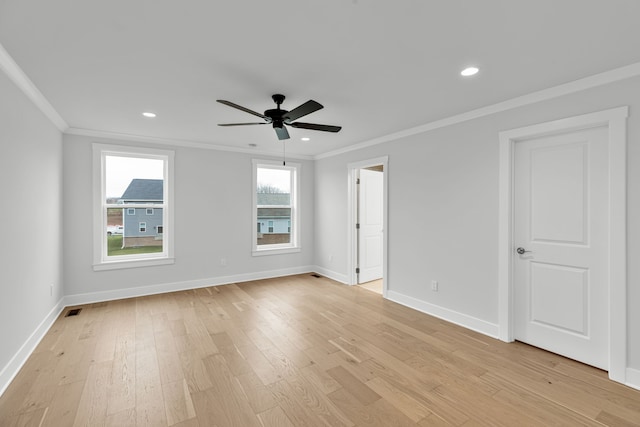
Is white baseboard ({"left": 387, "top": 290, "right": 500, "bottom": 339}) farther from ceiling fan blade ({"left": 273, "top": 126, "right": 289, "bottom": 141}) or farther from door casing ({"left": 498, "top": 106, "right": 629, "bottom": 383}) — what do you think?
ceiling fan blade ({"left": 273, "top": 126, "right": 289, "bottom": 141})

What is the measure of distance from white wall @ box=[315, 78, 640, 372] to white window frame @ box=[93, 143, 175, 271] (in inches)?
136

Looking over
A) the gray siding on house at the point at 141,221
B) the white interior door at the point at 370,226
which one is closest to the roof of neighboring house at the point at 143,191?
the gray siding on house at the point at 141,221

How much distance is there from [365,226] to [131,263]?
12.9 ft

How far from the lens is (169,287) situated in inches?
188

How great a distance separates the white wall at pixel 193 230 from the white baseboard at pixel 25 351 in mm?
768

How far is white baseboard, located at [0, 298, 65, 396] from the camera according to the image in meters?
2.23

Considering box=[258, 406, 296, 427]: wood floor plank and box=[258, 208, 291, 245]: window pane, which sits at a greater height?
box=[258, 208, 291, 245]: window pane

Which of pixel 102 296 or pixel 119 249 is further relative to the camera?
pixel 119 249

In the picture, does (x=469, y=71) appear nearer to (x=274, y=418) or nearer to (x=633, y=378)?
(x=633, y=378)

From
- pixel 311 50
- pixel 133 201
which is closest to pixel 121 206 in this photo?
pixel 133 201

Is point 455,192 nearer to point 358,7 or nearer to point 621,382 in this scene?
point 621,382

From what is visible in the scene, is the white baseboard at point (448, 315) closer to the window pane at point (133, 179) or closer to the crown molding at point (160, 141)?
the crown molding at point (160, 141)

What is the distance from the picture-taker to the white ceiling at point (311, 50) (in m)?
1.63

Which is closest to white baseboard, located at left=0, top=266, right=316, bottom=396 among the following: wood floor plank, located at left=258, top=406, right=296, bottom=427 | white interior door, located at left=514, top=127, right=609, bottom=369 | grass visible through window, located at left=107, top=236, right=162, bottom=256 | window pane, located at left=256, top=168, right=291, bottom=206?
grass visible through window, located at left=107, top=236, right=162, bottom=256
